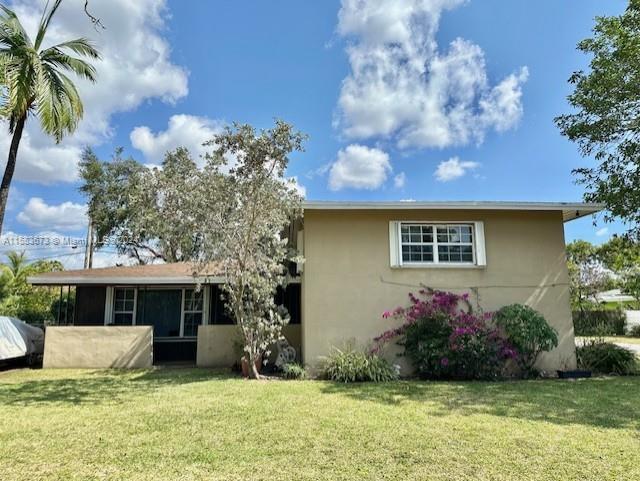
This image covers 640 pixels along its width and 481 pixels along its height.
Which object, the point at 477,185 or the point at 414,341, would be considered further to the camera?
the point at 477,185

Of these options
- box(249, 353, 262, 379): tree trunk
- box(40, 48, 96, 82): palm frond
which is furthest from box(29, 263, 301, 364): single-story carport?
box(40, 48, 96, 82): palm frond

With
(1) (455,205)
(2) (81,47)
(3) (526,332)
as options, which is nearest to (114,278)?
(2) (81,47)

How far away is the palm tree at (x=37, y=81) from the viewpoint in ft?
33.9

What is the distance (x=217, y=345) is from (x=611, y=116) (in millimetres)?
12010

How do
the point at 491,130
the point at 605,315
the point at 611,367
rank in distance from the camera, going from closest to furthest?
the point at 611,367
the point at 491,130
the point at 605,315

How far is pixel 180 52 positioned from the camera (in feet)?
43.0

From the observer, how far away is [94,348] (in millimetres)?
11859

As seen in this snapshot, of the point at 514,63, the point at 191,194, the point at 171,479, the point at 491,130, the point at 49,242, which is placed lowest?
the point at 171,479

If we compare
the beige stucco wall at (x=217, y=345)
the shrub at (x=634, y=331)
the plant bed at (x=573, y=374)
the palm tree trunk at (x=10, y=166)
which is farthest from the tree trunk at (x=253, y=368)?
the shrub at (x=634, y=331)

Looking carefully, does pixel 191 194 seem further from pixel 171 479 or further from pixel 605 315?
pixel 605 315

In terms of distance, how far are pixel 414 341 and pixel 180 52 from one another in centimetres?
1074

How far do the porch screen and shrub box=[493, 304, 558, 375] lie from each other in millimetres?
10062

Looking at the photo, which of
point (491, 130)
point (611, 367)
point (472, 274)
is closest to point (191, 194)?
point (472, 274)

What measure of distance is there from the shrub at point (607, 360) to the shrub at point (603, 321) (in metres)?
12.1
